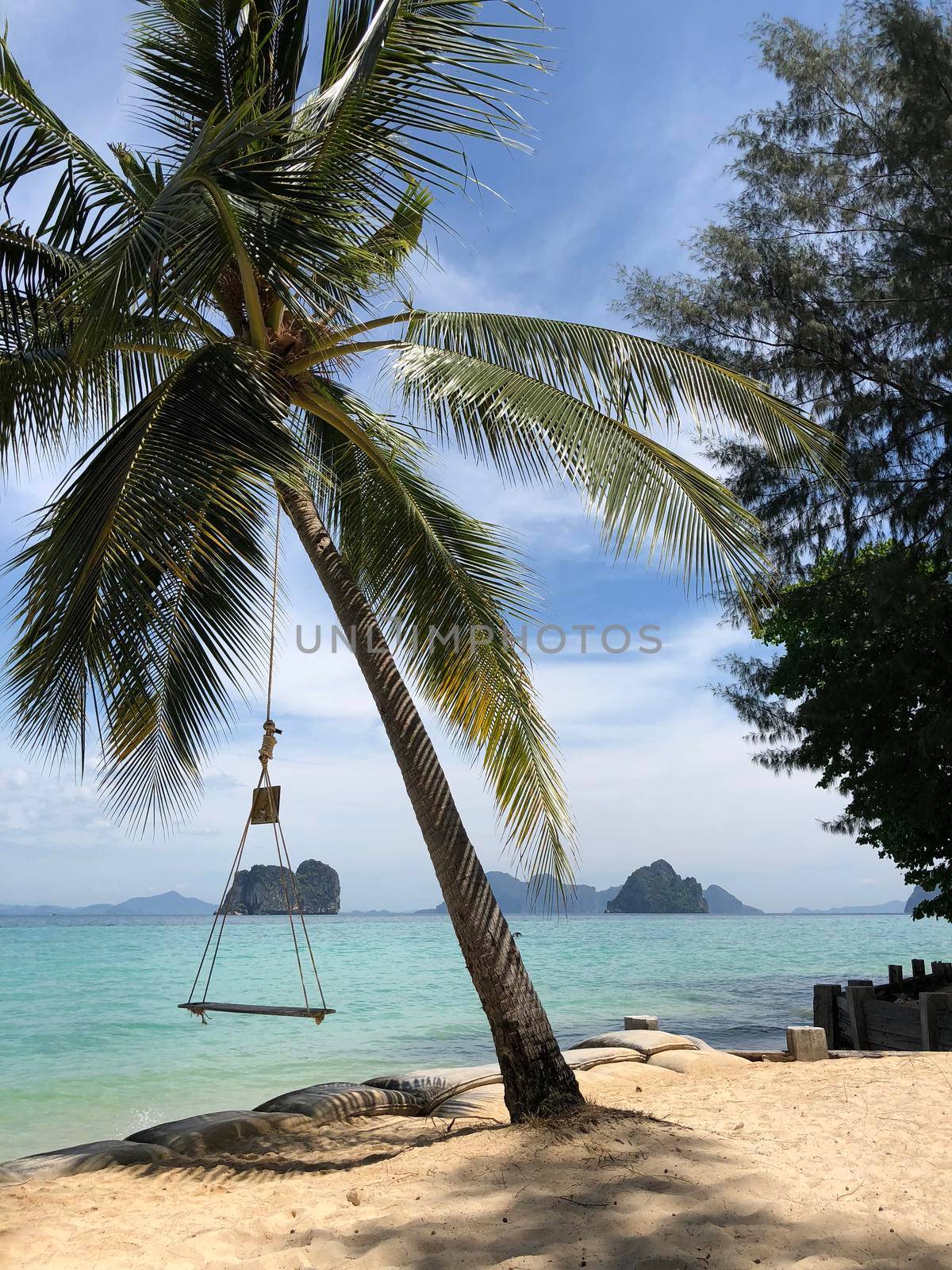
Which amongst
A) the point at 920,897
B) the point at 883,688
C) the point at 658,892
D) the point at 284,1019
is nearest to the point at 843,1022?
the point at 883,688

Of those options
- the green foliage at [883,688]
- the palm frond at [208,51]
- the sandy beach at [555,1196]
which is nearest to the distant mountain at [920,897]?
the green foliage at [883,688]

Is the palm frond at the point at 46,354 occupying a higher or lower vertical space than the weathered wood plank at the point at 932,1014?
higher

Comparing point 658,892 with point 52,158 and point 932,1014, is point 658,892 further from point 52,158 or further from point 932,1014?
point 52,158

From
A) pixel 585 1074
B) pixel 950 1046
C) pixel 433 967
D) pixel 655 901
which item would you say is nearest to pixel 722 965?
pixel 433 967

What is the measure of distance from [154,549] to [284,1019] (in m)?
19.2

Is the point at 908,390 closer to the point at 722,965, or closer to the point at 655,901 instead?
the point at 722,965

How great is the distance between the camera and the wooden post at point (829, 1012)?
38.1 feet

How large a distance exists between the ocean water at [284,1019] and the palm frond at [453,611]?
27.8ft

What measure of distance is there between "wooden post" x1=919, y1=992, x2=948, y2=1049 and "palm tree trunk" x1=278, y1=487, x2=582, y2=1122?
551 cm

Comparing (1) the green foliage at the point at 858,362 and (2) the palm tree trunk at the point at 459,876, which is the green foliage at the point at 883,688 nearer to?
(1) the green foliage at the point at 858,362

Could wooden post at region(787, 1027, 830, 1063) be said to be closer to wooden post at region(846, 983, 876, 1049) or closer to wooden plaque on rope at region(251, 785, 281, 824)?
wooden post at region(846, 983, 876, 1049)

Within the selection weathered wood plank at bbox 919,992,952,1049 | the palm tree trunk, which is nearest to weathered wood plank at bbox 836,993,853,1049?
weathered wood plank at bbox 919,992,952,1049

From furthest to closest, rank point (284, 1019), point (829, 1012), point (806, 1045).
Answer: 1. point (284, 1019)
2. point (829, 1012)
3. point (806, 1045)

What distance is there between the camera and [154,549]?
4750 mm
